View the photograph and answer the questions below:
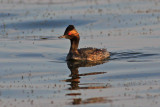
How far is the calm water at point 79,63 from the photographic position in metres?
14.7

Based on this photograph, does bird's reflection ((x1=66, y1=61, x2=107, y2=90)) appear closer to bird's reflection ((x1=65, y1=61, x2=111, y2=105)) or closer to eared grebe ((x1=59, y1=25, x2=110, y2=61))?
bird's reflection ((x1=65, y1=61, x2=111, y2=105))

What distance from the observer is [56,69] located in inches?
779

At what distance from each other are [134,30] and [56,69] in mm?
12213

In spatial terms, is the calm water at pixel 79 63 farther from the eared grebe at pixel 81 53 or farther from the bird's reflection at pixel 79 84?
the eared grebe at pixel 81 53

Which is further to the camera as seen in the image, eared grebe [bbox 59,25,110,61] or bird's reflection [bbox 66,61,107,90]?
eared grebe [bbox 59,25,110,61]

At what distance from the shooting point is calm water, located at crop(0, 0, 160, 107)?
14.7 m

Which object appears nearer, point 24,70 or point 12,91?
point 12,91

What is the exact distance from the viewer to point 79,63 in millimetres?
21531

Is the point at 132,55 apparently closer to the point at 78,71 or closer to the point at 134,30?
the point at 78,71

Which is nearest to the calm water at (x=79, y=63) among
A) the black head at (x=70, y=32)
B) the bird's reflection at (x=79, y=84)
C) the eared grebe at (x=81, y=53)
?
the bird's reflection at (x=79, y=84)

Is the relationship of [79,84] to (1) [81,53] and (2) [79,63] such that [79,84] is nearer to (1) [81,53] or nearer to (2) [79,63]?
(2) [79,63]

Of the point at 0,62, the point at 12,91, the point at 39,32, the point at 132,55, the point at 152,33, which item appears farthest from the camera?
the point at 39,32

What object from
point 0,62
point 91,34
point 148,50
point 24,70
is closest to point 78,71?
point 24,70

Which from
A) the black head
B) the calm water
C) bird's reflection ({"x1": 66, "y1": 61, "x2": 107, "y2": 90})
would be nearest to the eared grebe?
the black head
